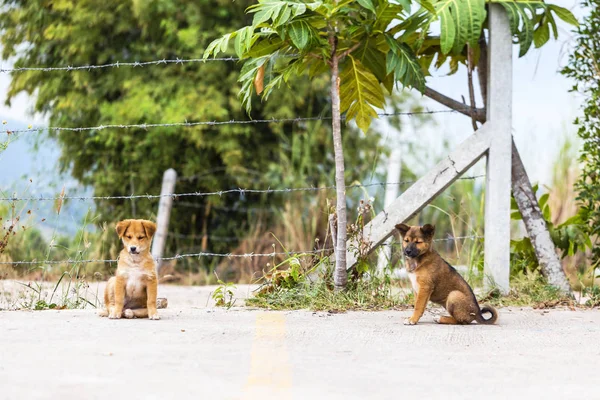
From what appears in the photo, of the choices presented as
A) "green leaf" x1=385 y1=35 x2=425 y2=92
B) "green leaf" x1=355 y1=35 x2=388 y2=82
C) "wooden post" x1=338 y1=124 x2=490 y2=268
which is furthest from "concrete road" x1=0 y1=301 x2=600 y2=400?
"green leaf" x1=355 y1=35 x2=388 y2=82

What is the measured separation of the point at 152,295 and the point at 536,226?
11.1 feet

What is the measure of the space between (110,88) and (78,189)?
1697mm

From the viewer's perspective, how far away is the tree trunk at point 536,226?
7.16 meters

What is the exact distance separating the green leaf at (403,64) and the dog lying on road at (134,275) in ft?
7.03

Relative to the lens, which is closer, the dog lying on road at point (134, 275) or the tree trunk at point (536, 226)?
the dog lying on road at point (134, 275)

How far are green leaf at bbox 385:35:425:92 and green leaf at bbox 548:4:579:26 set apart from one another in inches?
58.5

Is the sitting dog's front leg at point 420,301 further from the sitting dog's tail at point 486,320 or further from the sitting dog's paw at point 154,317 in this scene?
the sitting dog's paw at point 154,317

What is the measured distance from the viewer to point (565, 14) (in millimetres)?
7125

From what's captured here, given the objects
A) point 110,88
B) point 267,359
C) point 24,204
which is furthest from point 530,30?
point 110,88

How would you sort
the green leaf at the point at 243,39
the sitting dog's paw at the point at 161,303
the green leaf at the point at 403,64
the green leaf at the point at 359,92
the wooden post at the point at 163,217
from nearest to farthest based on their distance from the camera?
the green leaf at the point at 243,39 < the green leaf at the point at 403,64 < the sitting dog's paw at the point at 161,303 < the green leaf at the point at 359,92 < the wooden post at the point at 163,217

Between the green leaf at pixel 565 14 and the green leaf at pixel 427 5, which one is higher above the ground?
the green leaf at pixel 565 14

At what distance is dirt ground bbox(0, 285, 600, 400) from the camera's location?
12.1 feet

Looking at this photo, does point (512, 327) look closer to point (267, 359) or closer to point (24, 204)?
point (267, 359)

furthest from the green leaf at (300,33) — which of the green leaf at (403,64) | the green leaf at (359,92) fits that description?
the green leaf at (359,92)
